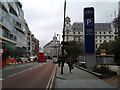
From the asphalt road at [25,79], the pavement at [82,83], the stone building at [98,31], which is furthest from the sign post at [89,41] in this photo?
the stone building at [98,31]

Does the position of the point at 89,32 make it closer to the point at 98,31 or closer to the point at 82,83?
the point at 82,83

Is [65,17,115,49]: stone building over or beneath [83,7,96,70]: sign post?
over

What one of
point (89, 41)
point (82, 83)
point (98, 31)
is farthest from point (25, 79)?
point (98, 31)

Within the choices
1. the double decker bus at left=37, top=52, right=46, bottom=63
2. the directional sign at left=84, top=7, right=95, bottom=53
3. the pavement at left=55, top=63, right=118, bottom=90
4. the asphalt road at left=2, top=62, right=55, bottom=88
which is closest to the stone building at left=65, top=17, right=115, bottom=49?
the double decker bus at left=37, top=52, right=46, bottom=63

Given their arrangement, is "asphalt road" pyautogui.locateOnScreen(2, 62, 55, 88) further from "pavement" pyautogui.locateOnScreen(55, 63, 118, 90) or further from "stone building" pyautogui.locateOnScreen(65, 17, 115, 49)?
"stone building" pyautogui.locateOnScreen(65, 17, 115, 49)

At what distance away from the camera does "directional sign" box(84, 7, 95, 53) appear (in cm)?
2323

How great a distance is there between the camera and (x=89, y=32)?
922 inches

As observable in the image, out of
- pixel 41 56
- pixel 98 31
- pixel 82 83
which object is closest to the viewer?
pixel 82 83

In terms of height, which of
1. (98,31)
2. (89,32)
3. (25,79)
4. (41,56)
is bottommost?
(25,79)

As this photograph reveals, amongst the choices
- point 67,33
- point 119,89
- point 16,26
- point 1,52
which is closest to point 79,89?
point 119,89

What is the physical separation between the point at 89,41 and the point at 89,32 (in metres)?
1.05

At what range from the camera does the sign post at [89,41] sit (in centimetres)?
2327

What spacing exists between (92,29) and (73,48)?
114 ft

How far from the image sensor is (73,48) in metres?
58.0
